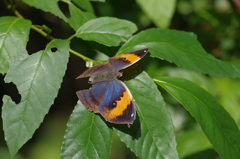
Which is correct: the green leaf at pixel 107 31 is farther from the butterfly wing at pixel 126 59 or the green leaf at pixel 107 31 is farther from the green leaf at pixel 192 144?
the green leaf at pixel 192 144

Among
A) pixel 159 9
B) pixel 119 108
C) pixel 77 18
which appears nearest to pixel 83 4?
pixel 77 18

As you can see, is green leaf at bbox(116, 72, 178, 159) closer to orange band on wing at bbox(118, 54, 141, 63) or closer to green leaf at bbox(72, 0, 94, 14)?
orange band on wing at bbox(118, 54, 141, 63)

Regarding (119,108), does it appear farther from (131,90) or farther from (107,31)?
(107,31)

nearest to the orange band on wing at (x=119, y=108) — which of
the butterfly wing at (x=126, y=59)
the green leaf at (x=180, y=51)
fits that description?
the butterfly wing at (x=126, y=59)


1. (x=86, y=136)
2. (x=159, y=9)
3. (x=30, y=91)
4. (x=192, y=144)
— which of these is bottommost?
(x=192, y=144)

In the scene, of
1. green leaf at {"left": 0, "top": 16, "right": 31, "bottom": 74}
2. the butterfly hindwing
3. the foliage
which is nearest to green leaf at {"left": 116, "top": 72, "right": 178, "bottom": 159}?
the foliage

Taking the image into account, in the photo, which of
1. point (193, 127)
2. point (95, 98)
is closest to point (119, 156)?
point (193, 127)

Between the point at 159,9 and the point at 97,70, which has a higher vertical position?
the point at 97,70
